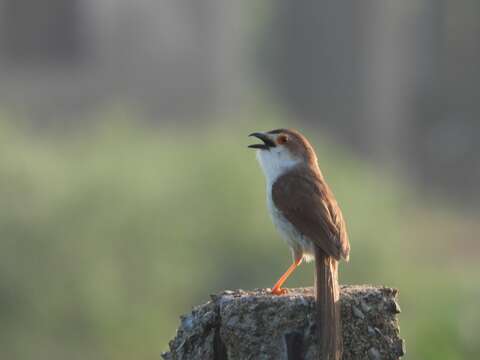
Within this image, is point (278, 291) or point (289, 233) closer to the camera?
point (278, 291)

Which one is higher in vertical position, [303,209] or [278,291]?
[303,209]

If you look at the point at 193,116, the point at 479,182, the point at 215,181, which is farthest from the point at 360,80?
the point at 215,181

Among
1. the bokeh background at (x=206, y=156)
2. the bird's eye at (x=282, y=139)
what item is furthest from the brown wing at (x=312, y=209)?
the bokeh background at (x=206, y=156)

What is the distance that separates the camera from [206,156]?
73.1ft

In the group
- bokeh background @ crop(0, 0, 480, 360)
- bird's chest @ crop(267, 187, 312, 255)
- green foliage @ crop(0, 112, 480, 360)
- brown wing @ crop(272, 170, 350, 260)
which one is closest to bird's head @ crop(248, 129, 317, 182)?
brown wing @ crop(272, 170, 350, 260)

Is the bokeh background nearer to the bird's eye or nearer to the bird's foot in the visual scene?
the bird's eye

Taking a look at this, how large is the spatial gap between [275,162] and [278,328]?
2.54 metres

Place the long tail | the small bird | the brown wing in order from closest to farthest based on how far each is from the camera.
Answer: the long tail
the small bird
the brown wing

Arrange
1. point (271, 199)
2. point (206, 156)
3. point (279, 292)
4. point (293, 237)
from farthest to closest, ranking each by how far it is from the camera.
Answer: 1. point (206, 156)
2. point (271, 199)
3. point (293, 237)
4. point (279, 292)

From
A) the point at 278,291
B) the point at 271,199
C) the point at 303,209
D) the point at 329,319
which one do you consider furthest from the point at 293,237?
the point at 329,319

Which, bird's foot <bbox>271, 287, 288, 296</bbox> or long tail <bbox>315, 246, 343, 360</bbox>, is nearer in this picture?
long tail <bbox>315, 246, 343, 360</bbox>

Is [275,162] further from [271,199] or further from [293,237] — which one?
[293,237]

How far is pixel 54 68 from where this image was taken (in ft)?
110

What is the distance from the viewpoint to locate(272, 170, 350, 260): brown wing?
7.25 meters
